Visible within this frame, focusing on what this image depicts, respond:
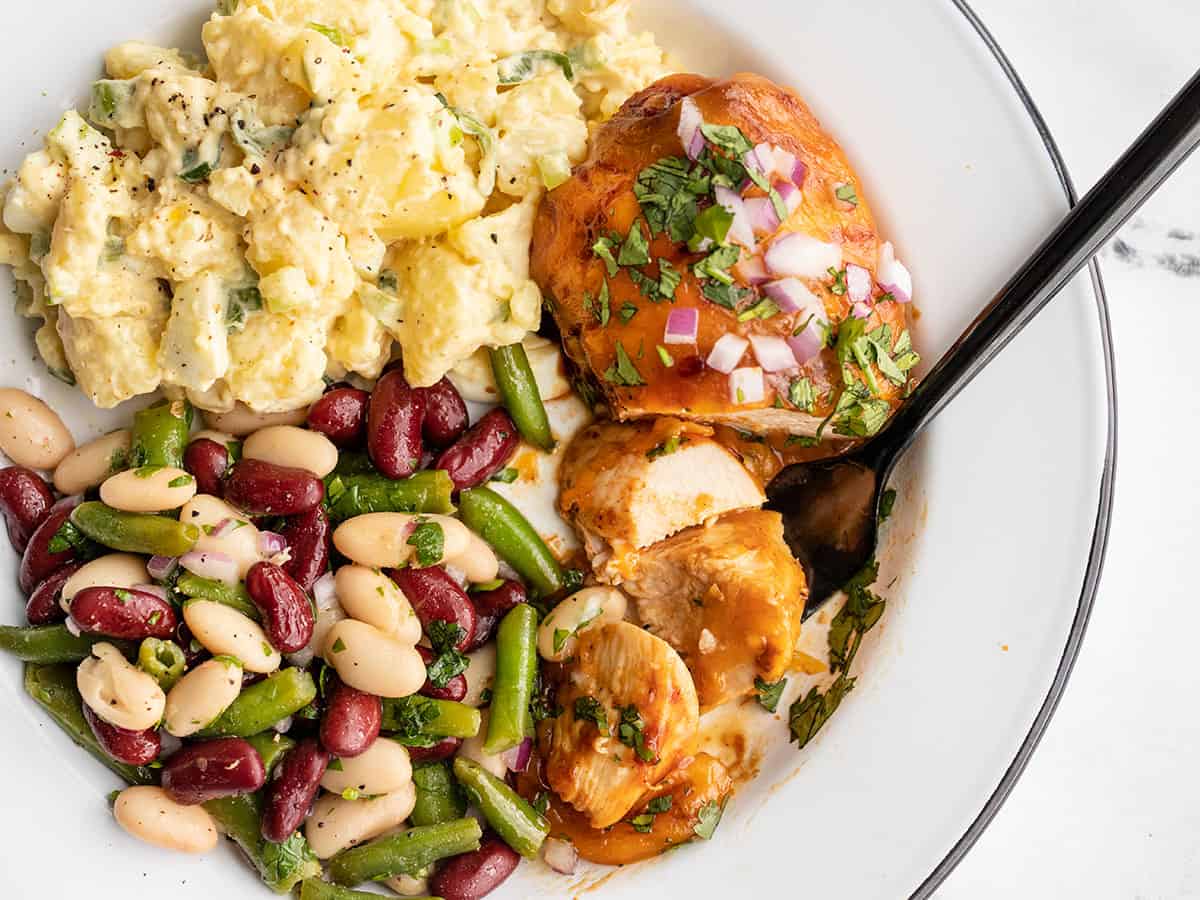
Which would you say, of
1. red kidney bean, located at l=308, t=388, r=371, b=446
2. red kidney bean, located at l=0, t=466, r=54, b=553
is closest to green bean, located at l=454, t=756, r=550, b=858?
red kidney bean, located at l=308, t=388, r=371, b=446

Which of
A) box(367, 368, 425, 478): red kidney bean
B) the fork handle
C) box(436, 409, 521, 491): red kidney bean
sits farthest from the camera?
→ box(436, 409, 521, 491): red kidney bean

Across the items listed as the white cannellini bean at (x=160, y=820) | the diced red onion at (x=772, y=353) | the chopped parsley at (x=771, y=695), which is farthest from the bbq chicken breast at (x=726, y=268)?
the white cannellini bean at (x=160, y=820)

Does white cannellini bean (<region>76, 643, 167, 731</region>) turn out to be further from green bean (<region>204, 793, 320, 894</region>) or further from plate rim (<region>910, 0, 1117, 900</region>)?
plate rim (<region>910, 0, 1117, 900</region>)

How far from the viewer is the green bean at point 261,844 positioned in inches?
136

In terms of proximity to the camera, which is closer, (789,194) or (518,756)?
(789,194)

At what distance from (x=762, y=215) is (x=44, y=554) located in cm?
253

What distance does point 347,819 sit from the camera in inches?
137

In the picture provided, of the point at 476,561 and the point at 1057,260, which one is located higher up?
the point at 1057,260

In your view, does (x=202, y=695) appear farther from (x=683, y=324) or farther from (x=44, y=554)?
(x=683, y=324)

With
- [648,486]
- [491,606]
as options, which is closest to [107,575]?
[491,606]

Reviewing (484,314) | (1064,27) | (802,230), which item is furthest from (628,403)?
(1064,27)

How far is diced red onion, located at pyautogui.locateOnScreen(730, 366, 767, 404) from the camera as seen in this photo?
11.1 feet

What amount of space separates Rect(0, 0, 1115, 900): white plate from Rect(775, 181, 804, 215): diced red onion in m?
0.58

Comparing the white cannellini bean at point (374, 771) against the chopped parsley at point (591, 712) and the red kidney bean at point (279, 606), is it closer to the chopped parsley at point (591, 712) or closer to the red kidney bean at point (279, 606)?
the red kidney bean at point (279, 606)
